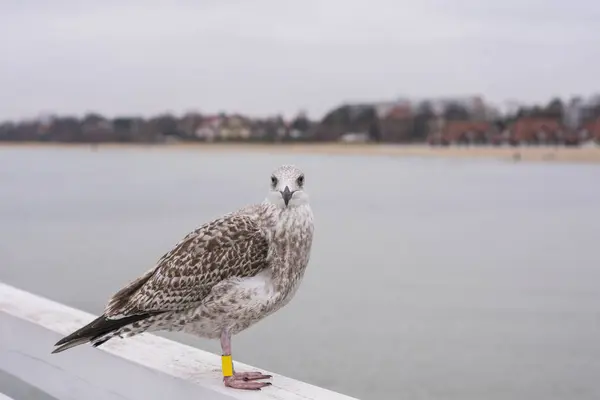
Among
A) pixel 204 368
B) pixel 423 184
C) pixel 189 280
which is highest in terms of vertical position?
pixel 189 280

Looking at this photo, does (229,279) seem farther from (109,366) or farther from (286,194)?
(109,366)

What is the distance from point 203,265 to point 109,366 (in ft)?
1.91

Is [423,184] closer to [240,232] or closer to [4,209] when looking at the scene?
[4,209]

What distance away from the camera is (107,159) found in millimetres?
132625

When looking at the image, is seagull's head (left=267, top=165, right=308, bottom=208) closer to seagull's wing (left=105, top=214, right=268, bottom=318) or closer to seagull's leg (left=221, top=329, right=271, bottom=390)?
seagull's wing (left=105, top=214, right=268, bottom=318)

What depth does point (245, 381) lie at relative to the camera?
2721mm

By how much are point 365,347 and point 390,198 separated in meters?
45.8

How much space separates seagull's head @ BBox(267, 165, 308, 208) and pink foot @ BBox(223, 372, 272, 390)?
54cm

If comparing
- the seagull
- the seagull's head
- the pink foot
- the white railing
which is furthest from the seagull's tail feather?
the seagull's head

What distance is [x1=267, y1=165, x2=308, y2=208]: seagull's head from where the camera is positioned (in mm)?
2600

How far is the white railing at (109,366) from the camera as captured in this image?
276 centimetres

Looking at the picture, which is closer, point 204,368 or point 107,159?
point 204,368

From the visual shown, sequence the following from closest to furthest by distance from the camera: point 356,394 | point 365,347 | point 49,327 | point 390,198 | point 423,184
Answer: point 49,327 → point 356,394 → point 365,347 → point 390,198 → point 423,184

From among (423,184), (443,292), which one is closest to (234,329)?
(443,292)
